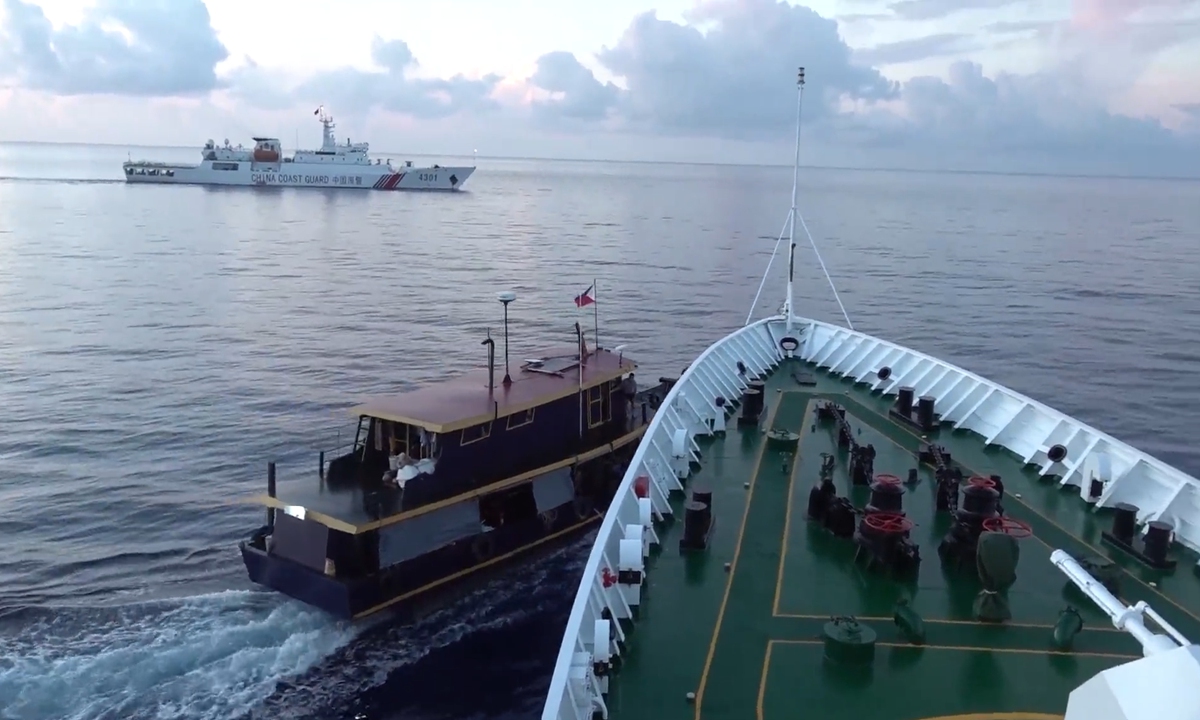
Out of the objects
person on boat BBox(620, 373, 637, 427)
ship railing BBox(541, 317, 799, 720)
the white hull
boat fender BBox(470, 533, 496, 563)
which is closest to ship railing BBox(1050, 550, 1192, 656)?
ship railing BBox(541, 317, 799, 720)

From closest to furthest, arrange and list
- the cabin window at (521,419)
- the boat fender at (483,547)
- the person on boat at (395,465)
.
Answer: the person on boat at (395,465) < the boat fender at (483,547) < the cabin window at (521,419)

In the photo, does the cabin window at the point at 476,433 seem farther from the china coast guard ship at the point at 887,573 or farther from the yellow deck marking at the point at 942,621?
the yellow deck marking at the point at 942,621


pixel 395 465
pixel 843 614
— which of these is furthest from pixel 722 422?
pixel 843 614

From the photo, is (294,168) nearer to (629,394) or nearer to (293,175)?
(293,175)

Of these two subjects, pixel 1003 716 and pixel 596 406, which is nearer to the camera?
pixel 1003 716

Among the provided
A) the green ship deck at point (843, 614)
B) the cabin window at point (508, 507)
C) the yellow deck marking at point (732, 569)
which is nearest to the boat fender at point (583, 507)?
the cabin window at point (508, 507)

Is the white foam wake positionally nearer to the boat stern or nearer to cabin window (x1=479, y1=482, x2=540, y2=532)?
cabin window (x1=479, y1=482, x2=540, y2=532)
